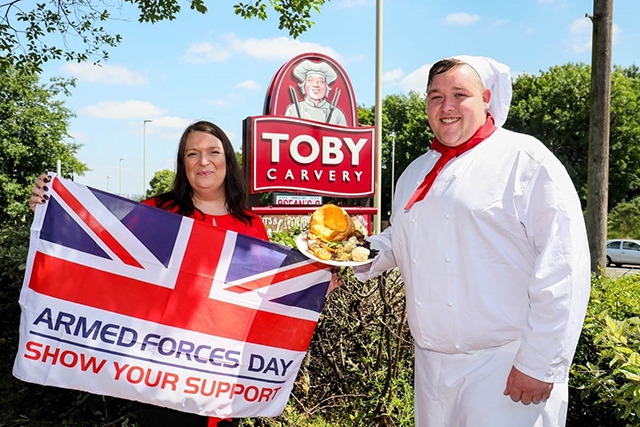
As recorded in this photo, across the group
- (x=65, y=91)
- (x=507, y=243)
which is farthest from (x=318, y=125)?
(x=65, y=91)

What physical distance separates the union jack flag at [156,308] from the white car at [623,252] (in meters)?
26.2

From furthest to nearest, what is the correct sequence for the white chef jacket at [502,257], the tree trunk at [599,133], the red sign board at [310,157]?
1. the red sign board at [310,157]
2. the tree trunk at [599,133]
3. the white chef jacket at [502,257]

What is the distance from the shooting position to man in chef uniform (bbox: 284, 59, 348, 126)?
10.2 meters

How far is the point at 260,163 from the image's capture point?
362 inches

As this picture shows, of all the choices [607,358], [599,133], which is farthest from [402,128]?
[607,358]

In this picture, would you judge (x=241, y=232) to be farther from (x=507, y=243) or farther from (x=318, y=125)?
(x=318, y=125)

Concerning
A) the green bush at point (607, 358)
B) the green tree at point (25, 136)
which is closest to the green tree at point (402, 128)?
the green tree at point (25, 136)

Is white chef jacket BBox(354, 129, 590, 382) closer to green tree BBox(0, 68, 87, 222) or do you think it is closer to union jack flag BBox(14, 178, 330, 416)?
union jack flag BBox(14, 178, 330, 416)

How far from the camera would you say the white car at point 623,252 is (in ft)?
81.8

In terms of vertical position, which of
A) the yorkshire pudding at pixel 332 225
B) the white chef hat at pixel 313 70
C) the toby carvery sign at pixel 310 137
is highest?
the white chef hat at pixel 313 70

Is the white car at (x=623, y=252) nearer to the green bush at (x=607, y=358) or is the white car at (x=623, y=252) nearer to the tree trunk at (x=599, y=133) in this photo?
the tree trunk at (x=599, y=133)

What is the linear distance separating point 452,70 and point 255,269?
142 cm

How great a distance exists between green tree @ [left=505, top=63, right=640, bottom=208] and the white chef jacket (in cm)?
3347

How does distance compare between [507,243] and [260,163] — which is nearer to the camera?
[507,243]
